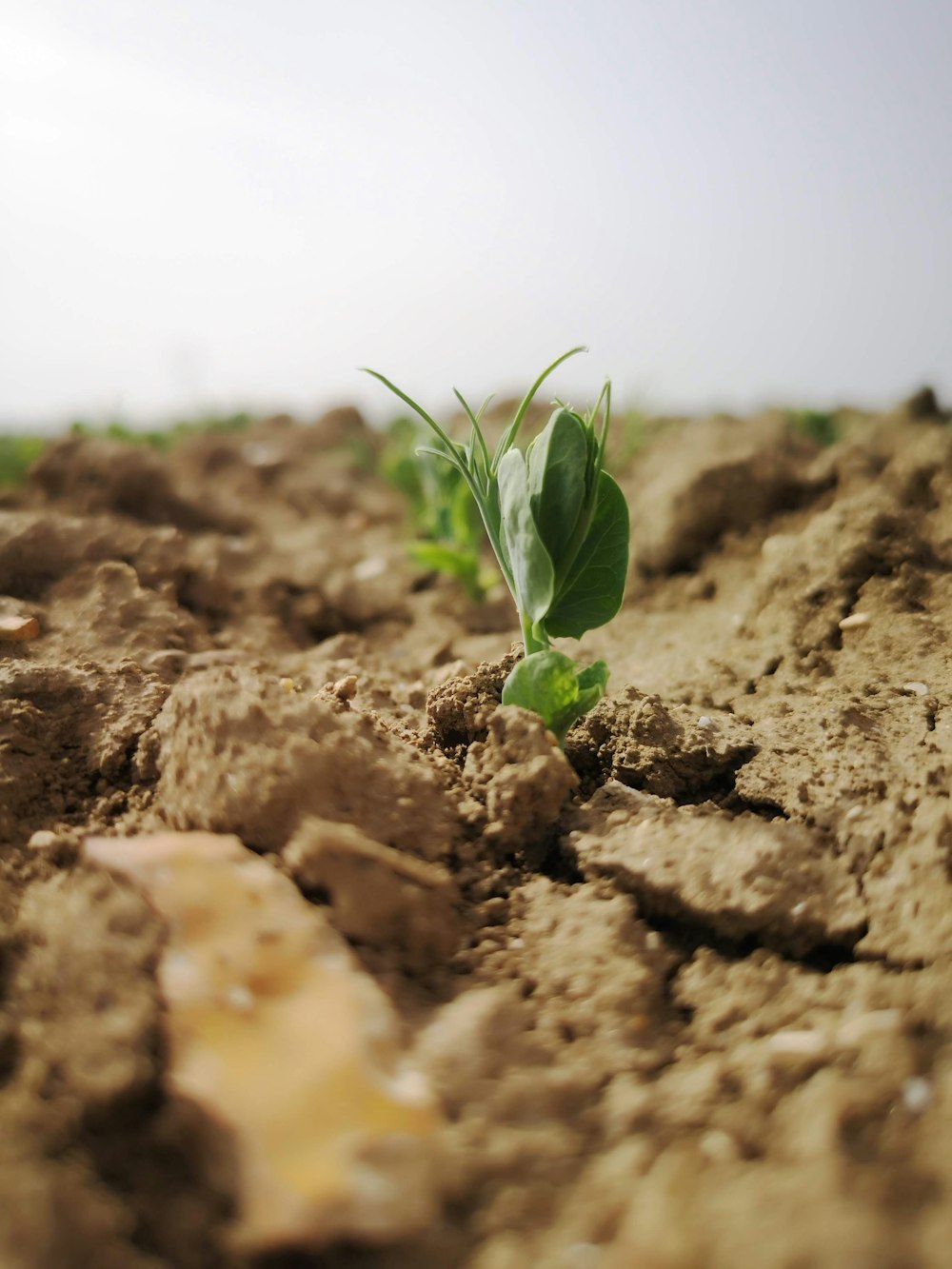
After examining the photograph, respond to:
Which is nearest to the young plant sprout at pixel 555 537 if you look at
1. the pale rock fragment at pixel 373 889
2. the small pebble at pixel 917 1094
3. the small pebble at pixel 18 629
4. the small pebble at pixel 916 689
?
the pale rock fragment at pixel 373 889

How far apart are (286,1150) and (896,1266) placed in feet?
1.71

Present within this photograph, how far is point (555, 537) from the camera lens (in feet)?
4.49

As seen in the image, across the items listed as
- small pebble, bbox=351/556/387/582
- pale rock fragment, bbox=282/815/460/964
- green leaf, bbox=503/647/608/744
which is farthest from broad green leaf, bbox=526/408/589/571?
small pebble, bbox=351/556/387/582

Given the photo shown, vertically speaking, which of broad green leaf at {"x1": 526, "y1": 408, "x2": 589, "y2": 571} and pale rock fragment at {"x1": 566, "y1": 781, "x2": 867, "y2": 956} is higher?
broad green leaf at {"x1": 526, "y1": 408, "x2": 589, "y2": 571}

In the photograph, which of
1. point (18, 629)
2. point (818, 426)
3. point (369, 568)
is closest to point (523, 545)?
point (18, 629)

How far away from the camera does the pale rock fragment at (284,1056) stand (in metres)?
0.77

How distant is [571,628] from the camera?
57.8 inches

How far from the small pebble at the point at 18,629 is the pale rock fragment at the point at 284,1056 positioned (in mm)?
756

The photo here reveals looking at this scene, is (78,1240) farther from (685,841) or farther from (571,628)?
(571,628)

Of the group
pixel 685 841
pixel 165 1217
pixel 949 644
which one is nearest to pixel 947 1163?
pixel 685 841

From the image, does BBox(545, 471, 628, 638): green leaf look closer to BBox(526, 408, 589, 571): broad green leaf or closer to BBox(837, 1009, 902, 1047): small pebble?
BBox(526, 408, 589, 571): broad green leaf

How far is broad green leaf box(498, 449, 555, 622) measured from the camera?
1354mm

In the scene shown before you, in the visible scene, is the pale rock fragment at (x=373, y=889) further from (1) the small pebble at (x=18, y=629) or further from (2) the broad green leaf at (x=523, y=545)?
(1) the small pebble at (x=18, y=629)

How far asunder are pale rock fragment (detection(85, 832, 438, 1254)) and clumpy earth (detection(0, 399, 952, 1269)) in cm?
2
